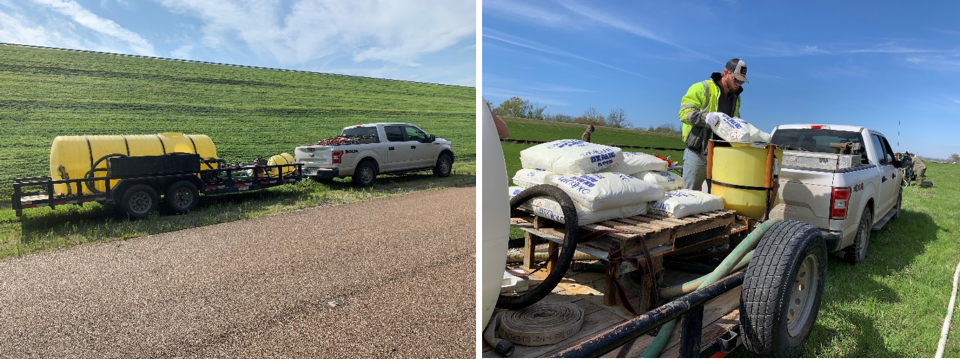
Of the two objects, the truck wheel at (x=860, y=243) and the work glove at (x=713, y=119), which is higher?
the work glove at (x=713, y=119)

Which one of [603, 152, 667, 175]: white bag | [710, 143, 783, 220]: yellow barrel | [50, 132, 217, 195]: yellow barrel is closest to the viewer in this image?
[603, 152, 667, 175]: white bag

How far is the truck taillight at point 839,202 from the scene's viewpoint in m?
4.40

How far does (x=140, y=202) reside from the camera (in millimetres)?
8422

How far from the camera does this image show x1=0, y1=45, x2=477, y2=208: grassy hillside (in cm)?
1861

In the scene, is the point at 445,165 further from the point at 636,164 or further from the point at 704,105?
the point at 636,164

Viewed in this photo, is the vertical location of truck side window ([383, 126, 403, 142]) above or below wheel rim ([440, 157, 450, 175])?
above

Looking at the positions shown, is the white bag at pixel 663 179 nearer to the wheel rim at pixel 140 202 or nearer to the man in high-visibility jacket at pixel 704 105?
the man in high-visibility jacket at pixel 704 105

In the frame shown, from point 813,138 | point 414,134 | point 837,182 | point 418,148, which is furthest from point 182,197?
point 813,138

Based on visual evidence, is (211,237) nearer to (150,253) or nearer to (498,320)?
(150,253)

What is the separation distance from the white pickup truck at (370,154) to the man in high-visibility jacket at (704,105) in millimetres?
9867

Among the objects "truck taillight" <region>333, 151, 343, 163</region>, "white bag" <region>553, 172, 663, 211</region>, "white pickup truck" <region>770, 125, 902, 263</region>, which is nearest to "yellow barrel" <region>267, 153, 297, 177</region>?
"truck taillight" <region>333, 151, 343, 163</region>

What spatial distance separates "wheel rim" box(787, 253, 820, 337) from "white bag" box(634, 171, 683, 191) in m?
1.01

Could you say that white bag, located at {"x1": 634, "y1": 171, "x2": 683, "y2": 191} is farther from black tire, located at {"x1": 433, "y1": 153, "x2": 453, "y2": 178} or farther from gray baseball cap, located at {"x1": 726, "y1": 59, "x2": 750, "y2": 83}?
black tire, located at {"x1": 433, "y1": 153, "x2": 453, "y2": 178}

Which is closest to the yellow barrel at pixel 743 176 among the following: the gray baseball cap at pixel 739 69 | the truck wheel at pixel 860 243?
the gray baseball cap at pixel 739 69
